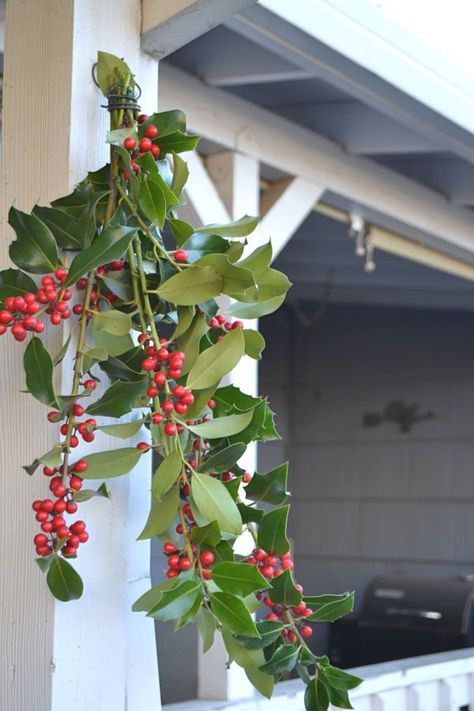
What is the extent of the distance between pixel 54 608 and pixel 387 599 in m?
3.81

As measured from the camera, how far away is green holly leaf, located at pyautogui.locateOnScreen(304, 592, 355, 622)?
0.93 m

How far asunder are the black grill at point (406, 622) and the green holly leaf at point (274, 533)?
11.2 feet

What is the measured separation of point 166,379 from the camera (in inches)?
34.2

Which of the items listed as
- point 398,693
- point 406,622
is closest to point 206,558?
point 398,693

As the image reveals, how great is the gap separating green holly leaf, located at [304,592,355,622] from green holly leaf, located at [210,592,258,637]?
13 centimetres

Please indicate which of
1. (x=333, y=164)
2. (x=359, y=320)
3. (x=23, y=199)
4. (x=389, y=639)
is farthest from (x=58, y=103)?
(x=359, y=320)

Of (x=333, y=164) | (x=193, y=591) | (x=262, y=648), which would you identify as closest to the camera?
(x=193, y=591)

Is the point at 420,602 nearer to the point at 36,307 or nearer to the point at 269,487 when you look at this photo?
the point at 269,487

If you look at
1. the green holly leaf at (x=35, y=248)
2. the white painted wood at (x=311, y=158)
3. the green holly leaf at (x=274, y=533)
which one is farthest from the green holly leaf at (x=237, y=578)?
the white painted wood at (x=311, y=158)

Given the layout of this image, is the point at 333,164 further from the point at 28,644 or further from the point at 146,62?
the point at 28,644

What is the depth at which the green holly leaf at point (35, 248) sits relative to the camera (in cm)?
89

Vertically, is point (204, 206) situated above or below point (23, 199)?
above

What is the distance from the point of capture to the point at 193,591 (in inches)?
31.7

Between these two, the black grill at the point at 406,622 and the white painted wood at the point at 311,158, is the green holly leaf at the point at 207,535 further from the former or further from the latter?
the black grill at the point at 406,622
